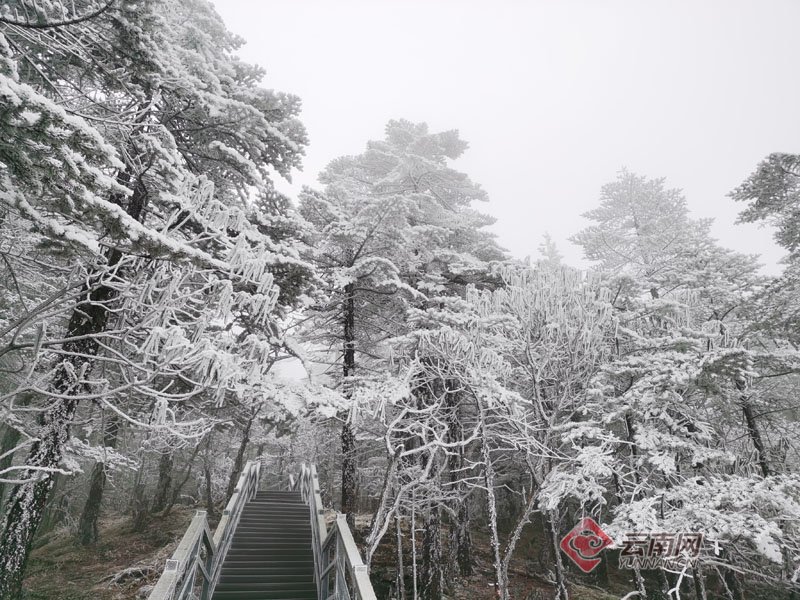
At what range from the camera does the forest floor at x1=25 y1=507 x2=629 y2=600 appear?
427 inches

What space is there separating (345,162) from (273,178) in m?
8.50

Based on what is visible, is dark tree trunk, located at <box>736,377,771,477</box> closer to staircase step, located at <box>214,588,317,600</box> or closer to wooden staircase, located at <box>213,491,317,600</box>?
staircase step, located at <box>214,588,317,600</box>

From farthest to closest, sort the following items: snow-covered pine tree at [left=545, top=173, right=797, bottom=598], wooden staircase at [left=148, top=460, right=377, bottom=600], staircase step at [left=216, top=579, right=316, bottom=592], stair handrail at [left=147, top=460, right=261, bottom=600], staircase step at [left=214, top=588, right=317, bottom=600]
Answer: staircase step at [left=216, top=579, right=316, bottom=592] < staircase step at [left=214, top=588, right=317, bottom=600] < snow-covered pine tree at [left=545, top=173, right=797, bottom=598] < wooden staircase at [left=148, top=460, right=377, bottom=600] < stair handrail at [left=147, top=460, right=261, bottom=600]

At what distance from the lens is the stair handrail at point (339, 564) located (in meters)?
5.67

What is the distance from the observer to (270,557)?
30.7 ft

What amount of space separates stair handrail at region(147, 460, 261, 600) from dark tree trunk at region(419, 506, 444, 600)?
517 cm

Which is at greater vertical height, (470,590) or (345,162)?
(345,162)

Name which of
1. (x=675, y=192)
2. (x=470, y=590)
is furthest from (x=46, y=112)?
(x=675, y=192)

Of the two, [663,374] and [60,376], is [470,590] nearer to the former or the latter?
[663,374]

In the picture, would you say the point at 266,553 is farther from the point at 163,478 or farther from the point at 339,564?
the point at 163,478

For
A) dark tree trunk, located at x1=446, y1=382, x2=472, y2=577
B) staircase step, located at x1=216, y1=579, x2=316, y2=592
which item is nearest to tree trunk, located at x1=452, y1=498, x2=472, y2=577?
dark tree trunk, located at x1=446, y1=382, x2=472, y2=577

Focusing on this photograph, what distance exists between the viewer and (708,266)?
11.2 metres

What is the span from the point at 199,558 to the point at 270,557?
3049 mm

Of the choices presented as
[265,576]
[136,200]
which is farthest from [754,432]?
[136,200]
